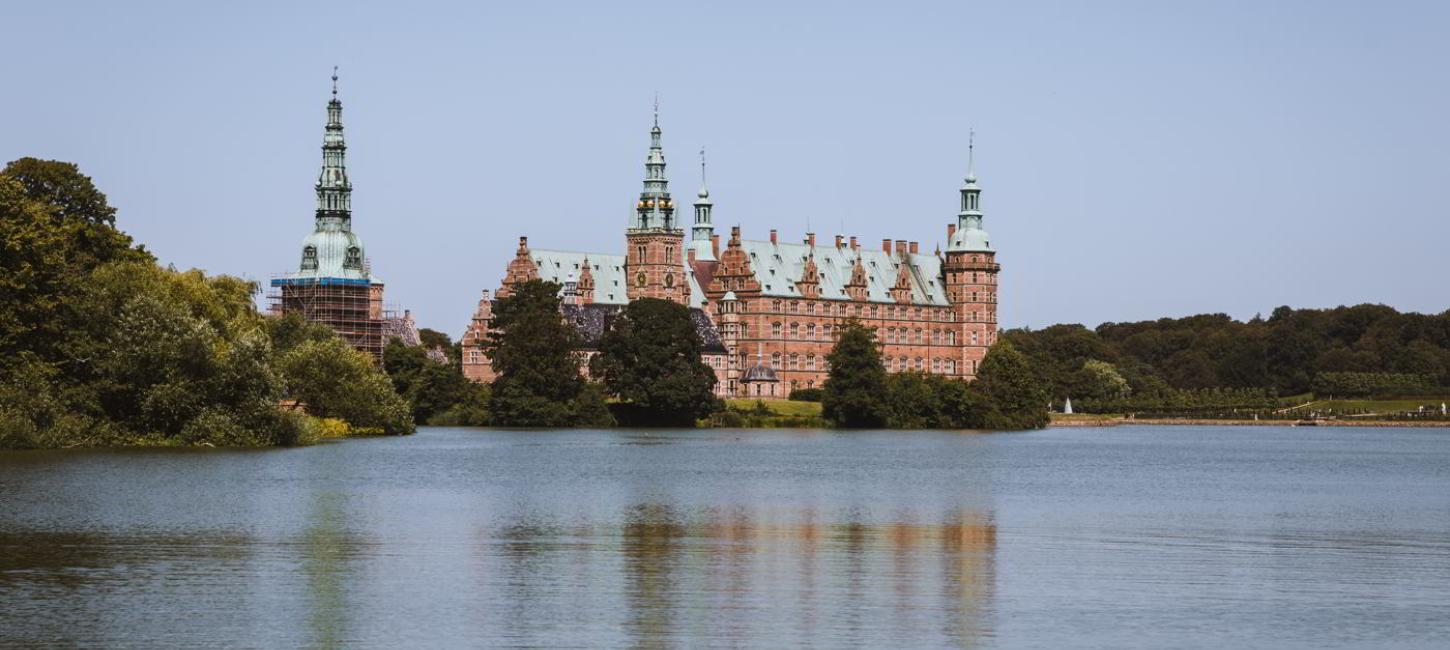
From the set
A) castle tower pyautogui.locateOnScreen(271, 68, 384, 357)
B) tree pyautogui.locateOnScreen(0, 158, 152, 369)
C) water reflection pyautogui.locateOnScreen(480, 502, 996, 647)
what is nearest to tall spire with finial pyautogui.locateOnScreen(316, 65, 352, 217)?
castle tower pyautogui.locateOnScreen(271, 68, 384, 357)

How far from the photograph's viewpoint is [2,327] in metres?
59.2

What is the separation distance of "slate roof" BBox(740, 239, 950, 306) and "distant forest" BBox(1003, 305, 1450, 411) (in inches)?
335

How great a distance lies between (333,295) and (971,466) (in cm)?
6832

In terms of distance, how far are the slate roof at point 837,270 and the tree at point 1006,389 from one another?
31.9 meters

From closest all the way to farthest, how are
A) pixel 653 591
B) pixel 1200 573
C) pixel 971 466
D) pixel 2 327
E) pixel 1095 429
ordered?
1. pixel 653 591
2. pixel 1200 573
3. pixel 2 327
4. pixel 971 466
5. pixel 1095 429

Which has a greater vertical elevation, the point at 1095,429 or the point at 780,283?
the point at 780,283

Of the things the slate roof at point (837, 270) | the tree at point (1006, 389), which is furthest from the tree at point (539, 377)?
the slate roof at point (837, 270)

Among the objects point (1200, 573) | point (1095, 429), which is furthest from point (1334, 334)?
point (1200, 573)

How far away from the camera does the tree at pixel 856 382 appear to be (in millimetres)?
112562

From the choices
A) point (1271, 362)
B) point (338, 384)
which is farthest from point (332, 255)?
point (1271, 362)

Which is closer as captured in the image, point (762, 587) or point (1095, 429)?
point (762, 587)

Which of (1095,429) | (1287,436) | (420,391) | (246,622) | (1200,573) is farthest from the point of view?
(1095,429)

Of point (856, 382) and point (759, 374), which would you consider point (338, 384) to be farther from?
point (759, 374)

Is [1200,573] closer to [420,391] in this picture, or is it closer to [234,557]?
[234,557]
